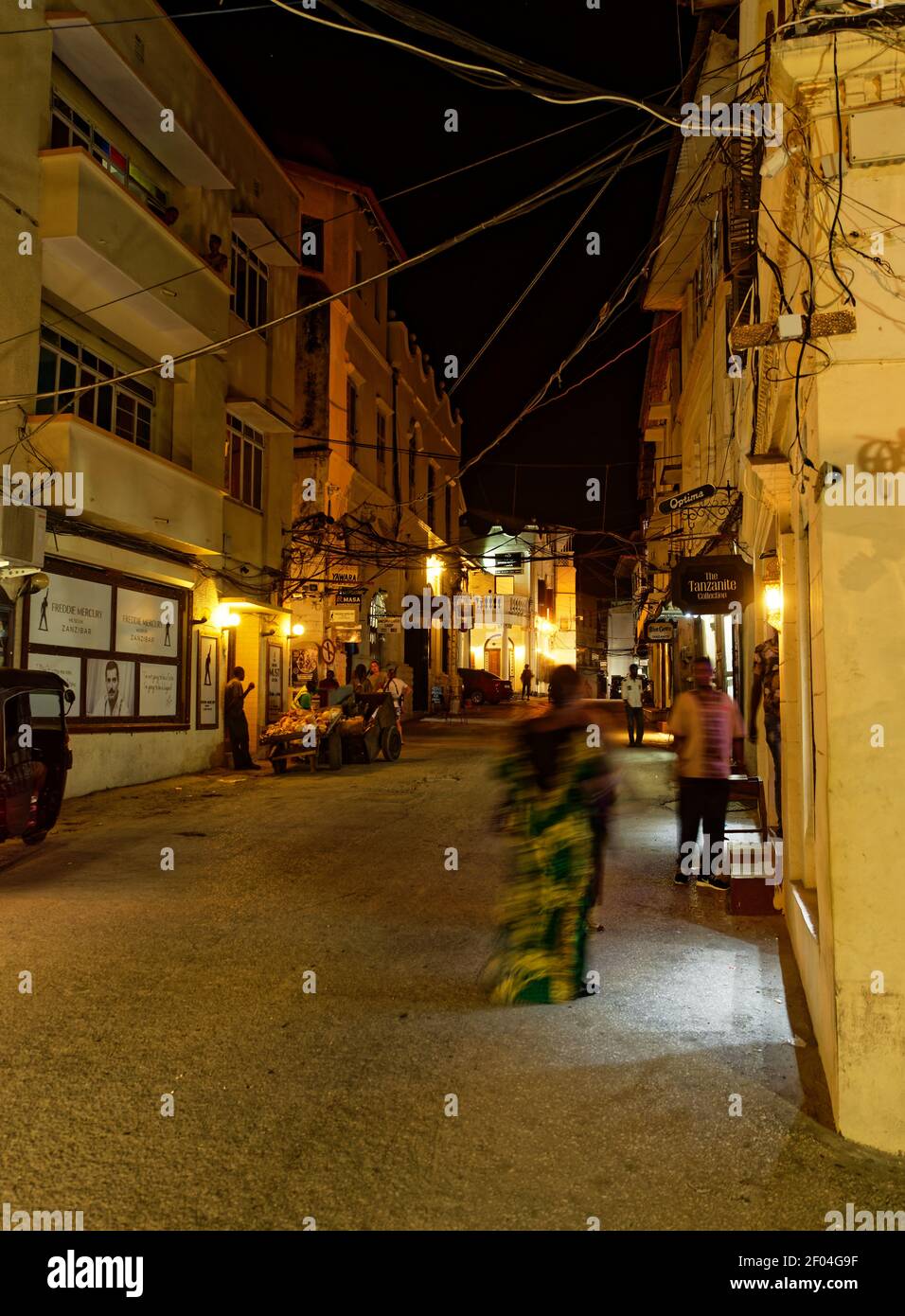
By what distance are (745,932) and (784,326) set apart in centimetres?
440

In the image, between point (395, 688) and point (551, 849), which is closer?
point (551, 849)

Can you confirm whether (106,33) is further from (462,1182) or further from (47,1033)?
(462,1182)

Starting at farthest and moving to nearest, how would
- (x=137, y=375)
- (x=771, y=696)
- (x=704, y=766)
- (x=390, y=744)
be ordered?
(x=390, y=744), (x=137, y=375), (x=771, y=696), (x=704, y=766)

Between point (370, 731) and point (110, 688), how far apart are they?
5420mm

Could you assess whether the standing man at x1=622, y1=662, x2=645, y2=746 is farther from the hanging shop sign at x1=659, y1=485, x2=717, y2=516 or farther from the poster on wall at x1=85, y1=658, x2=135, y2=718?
the poster on wall at x1=85, y1=658, x2=135, y2=718

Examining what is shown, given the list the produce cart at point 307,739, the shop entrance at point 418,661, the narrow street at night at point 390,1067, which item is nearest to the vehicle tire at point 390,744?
the produce cart at point 307,739

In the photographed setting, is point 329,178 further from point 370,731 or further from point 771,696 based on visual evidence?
point 771,696

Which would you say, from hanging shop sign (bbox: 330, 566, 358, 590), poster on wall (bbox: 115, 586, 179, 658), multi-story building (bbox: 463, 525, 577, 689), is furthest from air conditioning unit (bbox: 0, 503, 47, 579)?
multi-story building (bbox: 463, 525, 577, 689)

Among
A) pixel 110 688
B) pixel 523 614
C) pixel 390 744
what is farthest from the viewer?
pixel 523 614

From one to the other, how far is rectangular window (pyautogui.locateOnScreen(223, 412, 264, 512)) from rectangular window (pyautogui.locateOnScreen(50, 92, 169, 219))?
425cm

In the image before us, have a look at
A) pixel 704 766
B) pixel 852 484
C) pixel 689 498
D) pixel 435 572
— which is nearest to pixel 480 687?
pixel 435 572

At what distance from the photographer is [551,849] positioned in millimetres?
5246

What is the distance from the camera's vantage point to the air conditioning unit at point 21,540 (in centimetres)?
1087
